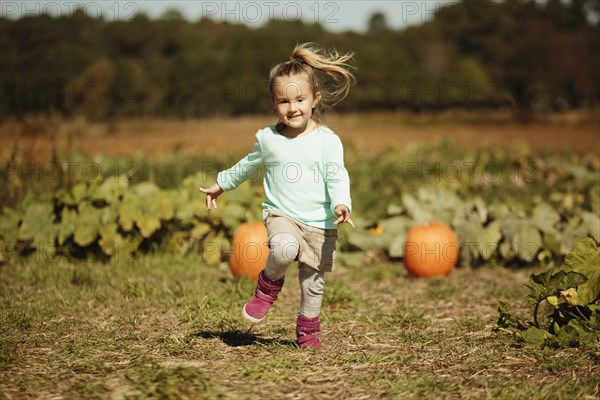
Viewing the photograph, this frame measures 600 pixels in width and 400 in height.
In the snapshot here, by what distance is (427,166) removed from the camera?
892cm

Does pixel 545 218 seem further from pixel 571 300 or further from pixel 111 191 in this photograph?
pixel 111 191

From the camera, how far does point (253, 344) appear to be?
3.25 metres

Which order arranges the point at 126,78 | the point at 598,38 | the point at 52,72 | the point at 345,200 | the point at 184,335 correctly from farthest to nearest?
the point at 126,78, the point at 598,38, the point at 52,72, the point at 184,335, the point at 345,200

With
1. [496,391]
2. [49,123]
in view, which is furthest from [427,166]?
[496,391]

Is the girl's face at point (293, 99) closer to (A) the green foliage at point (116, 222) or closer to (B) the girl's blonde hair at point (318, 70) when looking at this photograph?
(B) the girl's blonde hair at point (318, 70)

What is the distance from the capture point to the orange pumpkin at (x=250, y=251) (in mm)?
4816

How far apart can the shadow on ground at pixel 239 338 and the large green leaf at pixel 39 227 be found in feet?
8.87

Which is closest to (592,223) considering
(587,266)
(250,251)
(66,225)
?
(587,266)

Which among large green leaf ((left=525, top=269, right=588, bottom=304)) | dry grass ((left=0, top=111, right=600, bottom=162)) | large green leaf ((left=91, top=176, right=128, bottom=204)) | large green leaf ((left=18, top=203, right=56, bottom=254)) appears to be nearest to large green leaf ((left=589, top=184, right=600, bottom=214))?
dry grass ((left=0, top=111, right=600, bottom=162))

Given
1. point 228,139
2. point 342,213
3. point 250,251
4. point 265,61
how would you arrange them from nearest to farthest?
1. point 342,213
2. point 250,251
3. point 228,139
4. point 265,61

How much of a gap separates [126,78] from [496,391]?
191 ft

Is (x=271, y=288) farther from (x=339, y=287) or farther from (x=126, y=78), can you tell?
(x=126, y=78)

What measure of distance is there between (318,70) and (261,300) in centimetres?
110

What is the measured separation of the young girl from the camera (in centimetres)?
305
